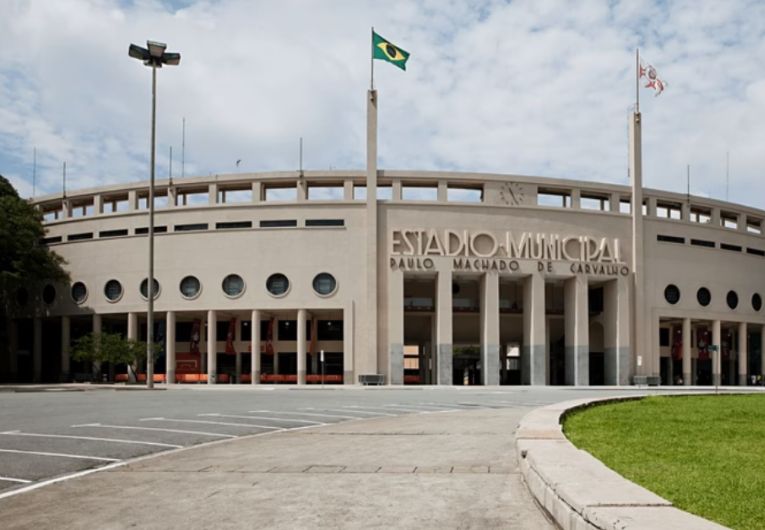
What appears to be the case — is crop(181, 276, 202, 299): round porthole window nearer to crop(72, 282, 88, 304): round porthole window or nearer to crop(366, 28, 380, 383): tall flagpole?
crop(72, 282, 88, 304): round porthole window

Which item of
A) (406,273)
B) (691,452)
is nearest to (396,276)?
(406,273)

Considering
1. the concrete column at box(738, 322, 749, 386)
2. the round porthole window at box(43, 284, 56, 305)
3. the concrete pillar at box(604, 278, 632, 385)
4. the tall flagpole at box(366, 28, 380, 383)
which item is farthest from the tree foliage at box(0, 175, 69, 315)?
the concrete column at box(738, 322, 749, 386)

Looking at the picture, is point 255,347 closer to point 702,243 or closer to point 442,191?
point 442,191

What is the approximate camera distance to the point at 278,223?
59031 mm

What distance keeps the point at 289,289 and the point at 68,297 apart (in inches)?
754

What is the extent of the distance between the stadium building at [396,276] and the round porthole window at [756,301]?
191 millimetres

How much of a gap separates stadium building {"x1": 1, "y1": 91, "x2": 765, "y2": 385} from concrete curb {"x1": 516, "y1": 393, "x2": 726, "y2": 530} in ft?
155

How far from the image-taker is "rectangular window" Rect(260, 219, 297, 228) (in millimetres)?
58875

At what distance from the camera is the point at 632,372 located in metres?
61.9

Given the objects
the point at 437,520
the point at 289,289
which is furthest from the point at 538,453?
the point at 289,289

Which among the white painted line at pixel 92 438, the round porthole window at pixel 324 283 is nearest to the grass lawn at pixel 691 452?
the white painted line at pixel 92 438

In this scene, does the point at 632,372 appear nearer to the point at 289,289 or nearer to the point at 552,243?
the point at 552,243

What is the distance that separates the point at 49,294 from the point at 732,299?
55997 mm

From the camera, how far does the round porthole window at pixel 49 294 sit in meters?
65.5
